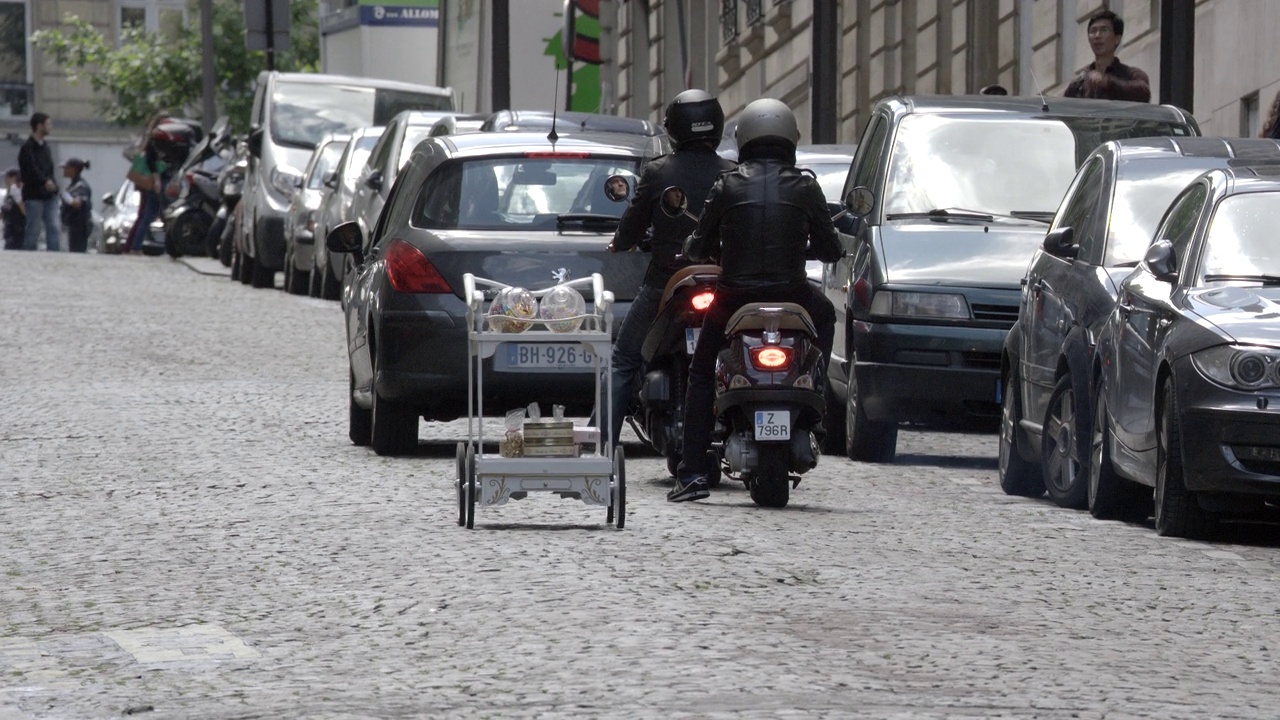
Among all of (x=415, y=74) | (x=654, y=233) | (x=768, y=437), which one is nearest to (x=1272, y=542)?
(x=768, y=437)

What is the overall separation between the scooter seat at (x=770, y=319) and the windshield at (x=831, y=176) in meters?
6.32

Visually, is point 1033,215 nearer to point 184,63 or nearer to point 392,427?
point 392,427

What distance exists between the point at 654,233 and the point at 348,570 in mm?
3117

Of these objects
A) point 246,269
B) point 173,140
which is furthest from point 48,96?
point 246,269

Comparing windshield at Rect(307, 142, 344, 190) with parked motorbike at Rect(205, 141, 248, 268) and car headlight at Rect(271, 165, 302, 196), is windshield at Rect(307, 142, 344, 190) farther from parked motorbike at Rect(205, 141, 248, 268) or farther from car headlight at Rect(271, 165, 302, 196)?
parked motorbike at Rect(205, 141, 248, 268)

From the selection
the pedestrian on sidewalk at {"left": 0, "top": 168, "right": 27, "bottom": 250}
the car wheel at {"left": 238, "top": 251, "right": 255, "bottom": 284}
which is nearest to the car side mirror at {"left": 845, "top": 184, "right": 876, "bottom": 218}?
the car wheel at {"left": 238, "top": 251, "right": 255, "bottom": 284}

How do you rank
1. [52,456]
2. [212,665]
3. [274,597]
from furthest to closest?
[52,456] < [274,597] < [212,665]

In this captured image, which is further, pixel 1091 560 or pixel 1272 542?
pixel 1272 542

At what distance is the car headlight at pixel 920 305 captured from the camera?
44.2 ft

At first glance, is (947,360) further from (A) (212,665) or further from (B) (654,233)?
(A) (212,665)

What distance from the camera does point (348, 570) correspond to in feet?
29.6

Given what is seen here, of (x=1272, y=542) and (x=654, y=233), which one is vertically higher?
(x=654, y=233)

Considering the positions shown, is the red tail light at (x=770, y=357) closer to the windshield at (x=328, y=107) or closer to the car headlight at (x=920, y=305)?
the car headlight at (x=920, y=305)

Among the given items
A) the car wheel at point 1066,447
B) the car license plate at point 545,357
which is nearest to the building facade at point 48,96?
the car wheel at point 1066,447
